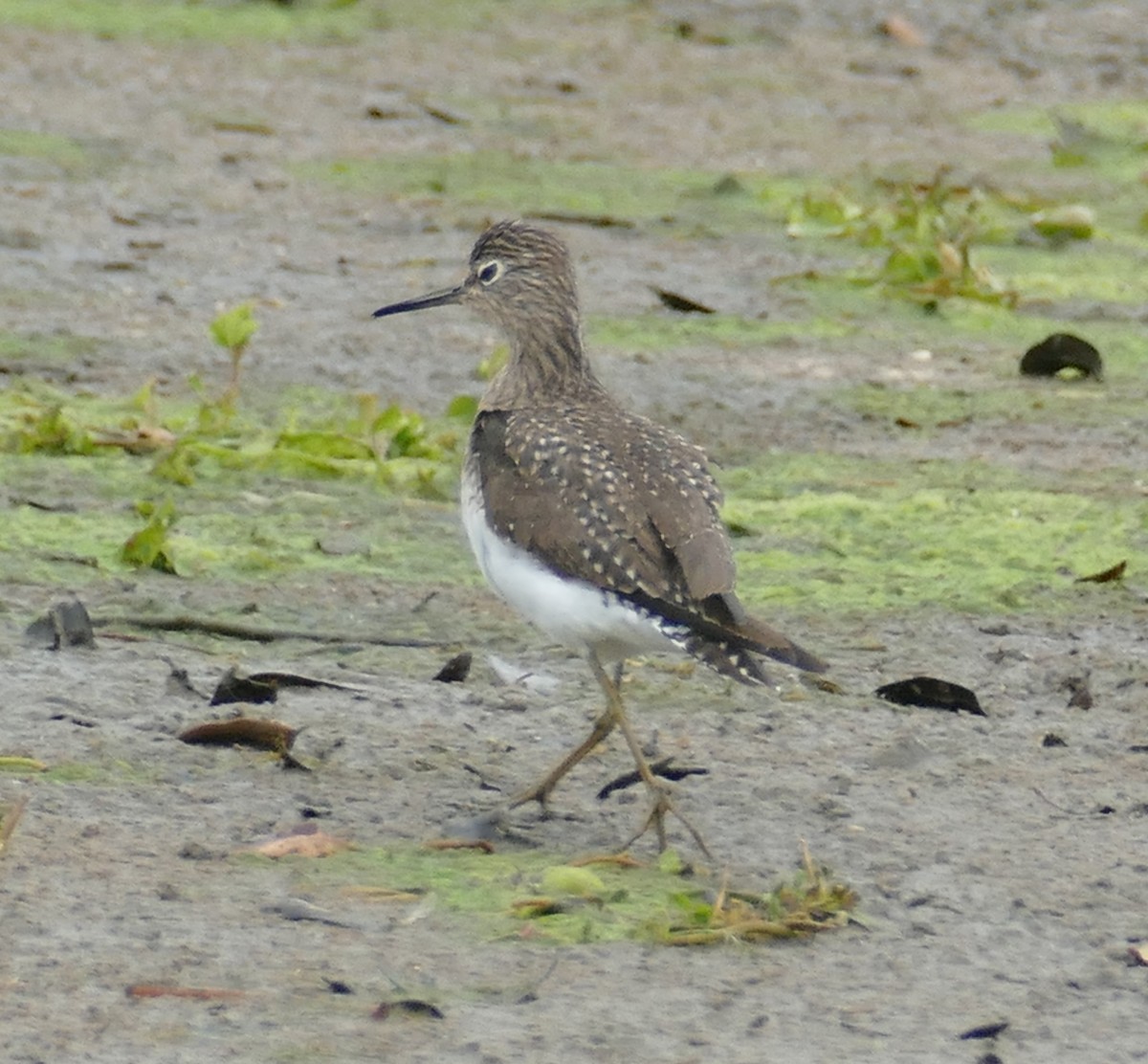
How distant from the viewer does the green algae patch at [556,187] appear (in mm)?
11297

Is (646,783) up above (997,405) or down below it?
above

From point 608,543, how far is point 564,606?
146 mm

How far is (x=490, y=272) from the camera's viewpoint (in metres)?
6.18

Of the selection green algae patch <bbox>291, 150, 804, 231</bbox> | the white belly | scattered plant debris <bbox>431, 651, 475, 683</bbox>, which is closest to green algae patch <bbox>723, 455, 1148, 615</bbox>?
scattered plant debris <bbox>431, 651, 475, 683</bbox>

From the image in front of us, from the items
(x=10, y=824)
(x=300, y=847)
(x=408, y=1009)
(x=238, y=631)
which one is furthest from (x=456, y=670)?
(x=408, y=1009)

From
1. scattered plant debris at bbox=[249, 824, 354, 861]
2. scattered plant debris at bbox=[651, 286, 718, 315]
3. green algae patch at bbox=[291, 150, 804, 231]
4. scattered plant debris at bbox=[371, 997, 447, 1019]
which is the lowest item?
green algae patch at bbox=[291, 150, 804, 231]

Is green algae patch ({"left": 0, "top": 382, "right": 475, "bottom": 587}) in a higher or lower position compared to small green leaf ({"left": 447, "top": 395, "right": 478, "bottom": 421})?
lower

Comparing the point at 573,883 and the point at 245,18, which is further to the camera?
the point at 245,18

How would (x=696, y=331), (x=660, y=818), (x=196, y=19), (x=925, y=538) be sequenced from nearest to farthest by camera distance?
(x=660, y=818) < (x=925, y=538) < (x=696, y=331) < (x=196, y=19)

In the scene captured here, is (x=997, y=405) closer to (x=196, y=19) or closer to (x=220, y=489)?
(x=220, y=489)

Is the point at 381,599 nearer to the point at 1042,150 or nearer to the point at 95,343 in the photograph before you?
the point at 95,343

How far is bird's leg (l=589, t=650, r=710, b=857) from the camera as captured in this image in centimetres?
465

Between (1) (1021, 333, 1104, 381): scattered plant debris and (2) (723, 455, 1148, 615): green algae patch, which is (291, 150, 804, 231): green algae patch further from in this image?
(2) (723, 455, 1148, 615): green algae patch

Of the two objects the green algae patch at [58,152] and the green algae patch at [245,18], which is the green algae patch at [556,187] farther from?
the green algae patch at [245,18]
